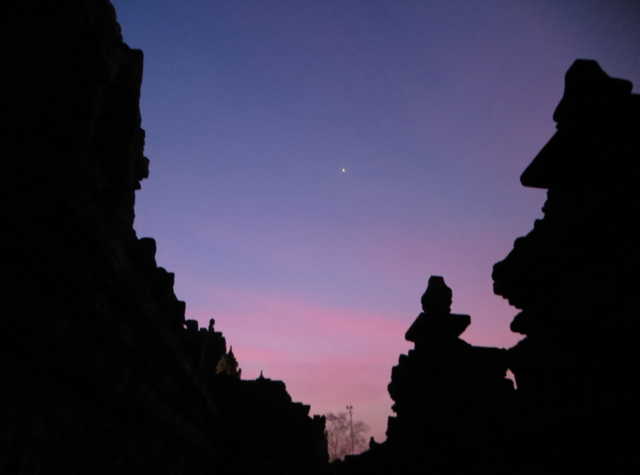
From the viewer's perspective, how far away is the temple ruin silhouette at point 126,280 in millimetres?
1952

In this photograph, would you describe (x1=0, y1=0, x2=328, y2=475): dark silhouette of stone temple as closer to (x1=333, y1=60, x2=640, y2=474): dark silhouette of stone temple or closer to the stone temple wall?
the stone temple wall

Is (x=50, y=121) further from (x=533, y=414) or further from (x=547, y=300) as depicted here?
(x=533, y=414)

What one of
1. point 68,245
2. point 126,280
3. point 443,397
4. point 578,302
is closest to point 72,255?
point 68,245

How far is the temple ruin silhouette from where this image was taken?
76.9 inches

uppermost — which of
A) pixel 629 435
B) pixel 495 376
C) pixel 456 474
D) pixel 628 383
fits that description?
pixel 495 376

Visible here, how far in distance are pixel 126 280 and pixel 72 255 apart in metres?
0.62

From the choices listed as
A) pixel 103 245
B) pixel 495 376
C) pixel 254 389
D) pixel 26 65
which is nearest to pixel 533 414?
pixel 495 376

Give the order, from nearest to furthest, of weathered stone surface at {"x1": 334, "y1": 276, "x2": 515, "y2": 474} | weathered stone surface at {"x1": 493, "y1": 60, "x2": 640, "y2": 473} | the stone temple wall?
the stone temple wall, weathered stone surface at {"x1": 493, "y1": 60, "x2": 640, "y2": 473}, weathered stone surface at {"x1": 334, "y1": 276, "x2": 515, "y2": 474}

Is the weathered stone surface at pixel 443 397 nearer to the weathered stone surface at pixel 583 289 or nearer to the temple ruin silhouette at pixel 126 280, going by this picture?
the temple ruin silhouette at pixel 126 280

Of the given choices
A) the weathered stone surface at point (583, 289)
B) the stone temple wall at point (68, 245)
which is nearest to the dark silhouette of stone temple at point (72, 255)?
the stone temple wall at point (68, 245)

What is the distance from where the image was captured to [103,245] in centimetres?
235

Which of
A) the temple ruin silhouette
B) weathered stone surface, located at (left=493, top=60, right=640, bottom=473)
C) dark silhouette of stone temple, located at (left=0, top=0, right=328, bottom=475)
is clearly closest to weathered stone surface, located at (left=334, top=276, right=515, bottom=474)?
the temple ruin silhouette

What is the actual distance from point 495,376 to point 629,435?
230 centimetres

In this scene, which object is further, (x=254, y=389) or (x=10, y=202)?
(x=254, y=389)
